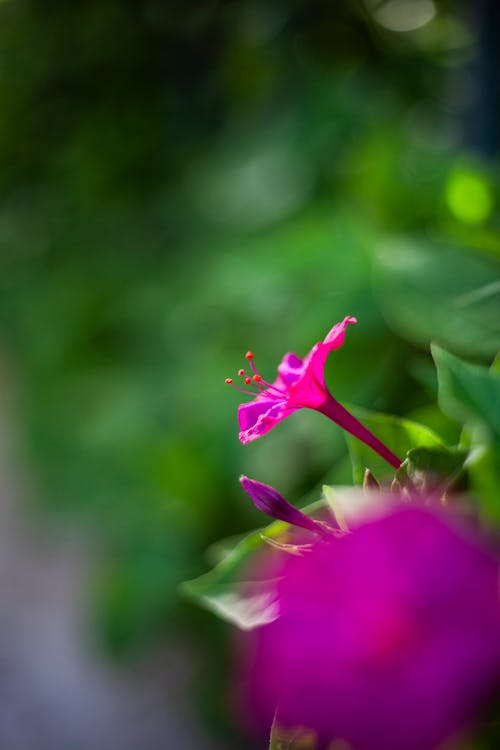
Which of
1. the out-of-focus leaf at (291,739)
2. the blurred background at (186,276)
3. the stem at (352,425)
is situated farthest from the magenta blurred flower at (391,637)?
the blurred background at (186,276)

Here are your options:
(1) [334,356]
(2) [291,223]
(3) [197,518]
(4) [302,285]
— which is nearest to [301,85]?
(2) [291,223]

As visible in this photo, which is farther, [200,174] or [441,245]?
[200,174]

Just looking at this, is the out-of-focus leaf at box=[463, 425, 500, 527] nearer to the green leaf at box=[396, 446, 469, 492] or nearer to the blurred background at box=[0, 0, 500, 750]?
the green leaf at box=[396, 446, 469, 492]

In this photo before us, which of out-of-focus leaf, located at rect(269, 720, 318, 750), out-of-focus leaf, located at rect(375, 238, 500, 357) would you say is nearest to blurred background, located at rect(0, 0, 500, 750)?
out-of-focus leaf, located at rect(375, 238, 500, 357)

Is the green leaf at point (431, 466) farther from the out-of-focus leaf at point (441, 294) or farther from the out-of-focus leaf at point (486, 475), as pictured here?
the out-of-focus leaf at point (441, 294)

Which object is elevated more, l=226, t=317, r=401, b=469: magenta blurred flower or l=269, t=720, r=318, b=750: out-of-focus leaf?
l=226, t=317, r=401, b=469: magenta blurred flower

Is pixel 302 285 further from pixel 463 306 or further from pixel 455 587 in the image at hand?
pixel 455 587
